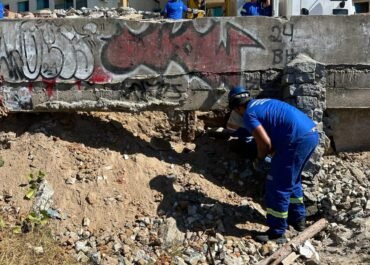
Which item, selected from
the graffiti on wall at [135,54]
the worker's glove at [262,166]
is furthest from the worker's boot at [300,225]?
the graffiti on wall at [135,54]

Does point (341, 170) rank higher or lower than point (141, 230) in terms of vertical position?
higher

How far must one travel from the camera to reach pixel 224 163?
282 inches

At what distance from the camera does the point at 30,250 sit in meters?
5.62

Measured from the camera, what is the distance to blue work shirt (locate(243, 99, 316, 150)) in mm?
5906

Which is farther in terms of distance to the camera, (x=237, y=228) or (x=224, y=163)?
(x=224, y=163)

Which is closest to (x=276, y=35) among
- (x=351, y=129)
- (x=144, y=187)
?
(x=351, y=129)

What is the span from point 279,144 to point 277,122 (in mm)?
234

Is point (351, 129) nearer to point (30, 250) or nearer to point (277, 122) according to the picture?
point (277, 122)

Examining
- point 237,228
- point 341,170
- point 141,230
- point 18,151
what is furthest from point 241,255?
point 18,151

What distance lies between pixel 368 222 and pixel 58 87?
13.3ft

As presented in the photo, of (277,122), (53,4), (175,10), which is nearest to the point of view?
(277,122)

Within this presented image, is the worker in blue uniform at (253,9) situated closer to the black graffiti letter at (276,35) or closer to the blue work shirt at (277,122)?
the black graffiti letter at (276,35)

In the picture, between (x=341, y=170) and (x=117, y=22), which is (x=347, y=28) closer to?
(x=341, y=170)

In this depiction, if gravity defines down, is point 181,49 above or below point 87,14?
below
